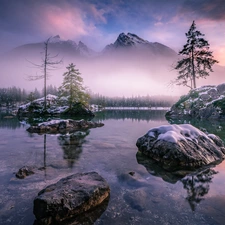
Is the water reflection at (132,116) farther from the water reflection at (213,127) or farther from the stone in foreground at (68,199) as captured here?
the stone in foreground at (68,199)

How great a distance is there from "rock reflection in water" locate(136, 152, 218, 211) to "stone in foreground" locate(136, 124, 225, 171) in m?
0.32

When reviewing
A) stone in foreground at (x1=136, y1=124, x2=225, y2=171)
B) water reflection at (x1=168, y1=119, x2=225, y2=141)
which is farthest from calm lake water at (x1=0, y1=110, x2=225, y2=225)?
water reflection at (x1=168, y1=119, x2=225, y2=141)

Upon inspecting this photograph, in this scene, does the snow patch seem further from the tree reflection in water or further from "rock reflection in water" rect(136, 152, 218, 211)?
the tree reflection in water

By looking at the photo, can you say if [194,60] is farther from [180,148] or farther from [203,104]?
[180,148]

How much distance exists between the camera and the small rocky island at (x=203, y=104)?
22.0 m

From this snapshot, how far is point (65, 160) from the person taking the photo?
593 centimetres

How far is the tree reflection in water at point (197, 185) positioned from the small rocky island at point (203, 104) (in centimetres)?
2058

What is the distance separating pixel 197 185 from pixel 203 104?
2376 centimetres

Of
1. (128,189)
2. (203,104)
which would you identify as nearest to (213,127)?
(203,104)

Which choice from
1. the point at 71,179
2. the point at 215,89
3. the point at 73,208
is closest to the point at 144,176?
the point at 71,179

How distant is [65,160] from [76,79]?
84.6 feet

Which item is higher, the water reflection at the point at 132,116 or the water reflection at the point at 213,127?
the water reflection at the point at 213,127

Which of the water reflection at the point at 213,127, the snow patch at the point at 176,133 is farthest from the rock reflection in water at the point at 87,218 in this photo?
the water reflection at the point at 213,127

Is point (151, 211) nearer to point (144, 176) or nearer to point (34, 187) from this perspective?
point (144, 176)
